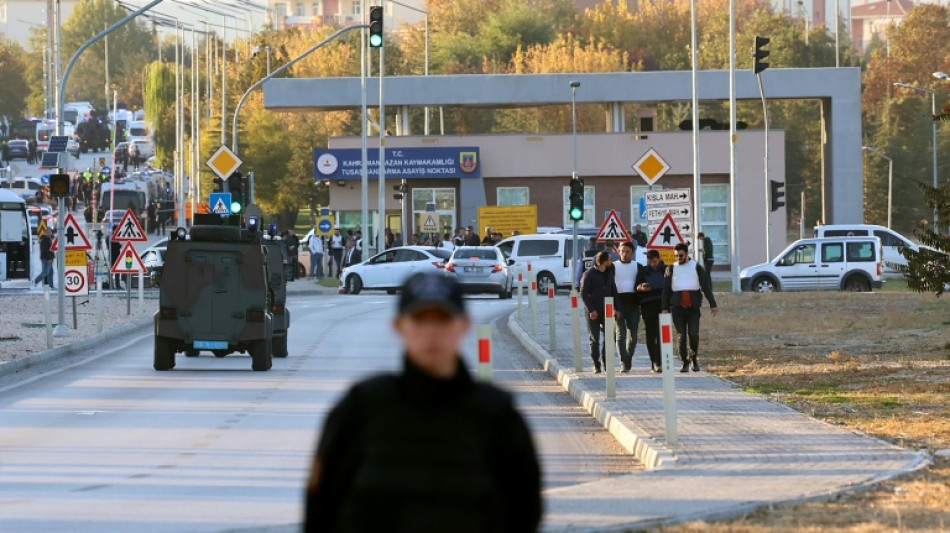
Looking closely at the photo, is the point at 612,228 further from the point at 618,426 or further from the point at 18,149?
the point at 18,149

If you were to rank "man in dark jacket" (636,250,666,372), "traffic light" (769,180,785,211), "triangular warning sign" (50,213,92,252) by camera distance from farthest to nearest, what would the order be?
"traffic light" (769,180,785,211)
"triangular warning sign" (50,213,92,252)
"man in dark jacket" (636,250,666,372)

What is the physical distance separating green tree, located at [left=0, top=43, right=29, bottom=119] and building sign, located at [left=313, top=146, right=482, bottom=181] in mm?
101505

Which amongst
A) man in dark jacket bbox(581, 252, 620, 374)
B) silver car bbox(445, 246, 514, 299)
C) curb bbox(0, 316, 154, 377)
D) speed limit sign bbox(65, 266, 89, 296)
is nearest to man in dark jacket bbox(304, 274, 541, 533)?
man in dark jacket bbox(581, 252, 620, 374)

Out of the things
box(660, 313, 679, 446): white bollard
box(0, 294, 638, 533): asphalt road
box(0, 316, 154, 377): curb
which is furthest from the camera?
box(0, 316, 154, 377): curb

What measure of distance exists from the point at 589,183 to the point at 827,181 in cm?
935

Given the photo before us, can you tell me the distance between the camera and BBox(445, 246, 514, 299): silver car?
47844 mm

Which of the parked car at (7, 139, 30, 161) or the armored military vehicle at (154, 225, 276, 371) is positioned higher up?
the parked car at (7, 139, 30, 161)

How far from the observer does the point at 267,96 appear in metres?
69.6

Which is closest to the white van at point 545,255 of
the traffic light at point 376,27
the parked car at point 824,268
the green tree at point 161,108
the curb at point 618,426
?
the parked car at point 824,268

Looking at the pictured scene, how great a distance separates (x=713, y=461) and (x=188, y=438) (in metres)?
5.08

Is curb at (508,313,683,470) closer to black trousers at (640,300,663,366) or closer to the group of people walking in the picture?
the group of people walking

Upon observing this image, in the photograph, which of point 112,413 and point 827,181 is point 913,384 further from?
point 827,181

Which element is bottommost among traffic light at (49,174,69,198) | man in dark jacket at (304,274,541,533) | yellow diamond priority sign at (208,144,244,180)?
man in dark jacket at (304,274,541,533)

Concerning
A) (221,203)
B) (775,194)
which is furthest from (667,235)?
(775,194)
